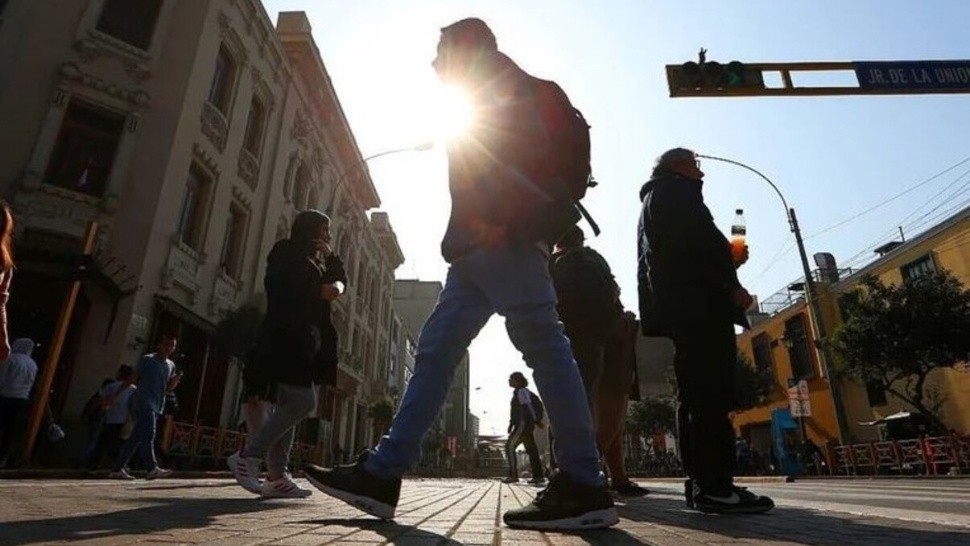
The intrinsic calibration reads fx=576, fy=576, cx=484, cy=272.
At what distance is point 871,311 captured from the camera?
61.8 feet

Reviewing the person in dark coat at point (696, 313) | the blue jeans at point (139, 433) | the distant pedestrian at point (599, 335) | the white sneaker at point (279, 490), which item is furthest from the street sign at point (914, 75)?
the blue jeans at point (139, 433)

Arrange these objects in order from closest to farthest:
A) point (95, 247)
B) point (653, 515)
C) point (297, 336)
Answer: point (653, 515)
point (297, 336)
point (95, 247)

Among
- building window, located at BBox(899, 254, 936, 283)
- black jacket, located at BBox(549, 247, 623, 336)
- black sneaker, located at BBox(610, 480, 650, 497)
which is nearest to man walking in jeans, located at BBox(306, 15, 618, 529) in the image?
black jacket, located at BBox(549, 247, 623, 336)

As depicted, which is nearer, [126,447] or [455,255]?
[455,255]

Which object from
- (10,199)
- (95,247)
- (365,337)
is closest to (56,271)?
(95,247)

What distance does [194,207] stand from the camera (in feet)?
45.7

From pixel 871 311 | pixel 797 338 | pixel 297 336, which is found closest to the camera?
pixel 297 336

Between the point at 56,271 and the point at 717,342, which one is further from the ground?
the point at 56,271

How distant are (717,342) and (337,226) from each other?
23786 millimetres

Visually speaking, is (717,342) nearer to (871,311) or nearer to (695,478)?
(695,478)

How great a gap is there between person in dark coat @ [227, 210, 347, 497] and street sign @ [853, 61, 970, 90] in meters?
8.77

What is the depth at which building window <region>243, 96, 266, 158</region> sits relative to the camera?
16750 millimetres

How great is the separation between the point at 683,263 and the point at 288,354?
248cm

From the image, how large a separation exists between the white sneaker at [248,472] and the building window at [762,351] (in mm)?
33238
